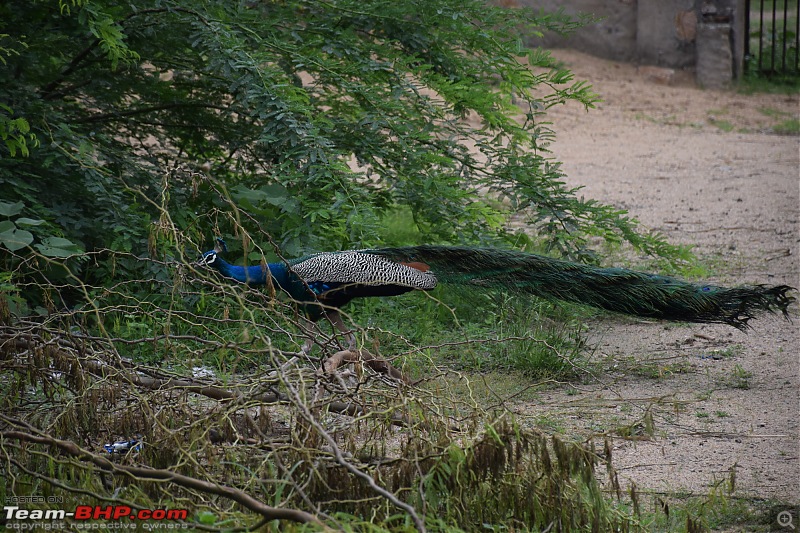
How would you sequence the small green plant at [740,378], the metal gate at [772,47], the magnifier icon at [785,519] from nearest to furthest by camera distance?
1. the magnifier icon at [785,519]
2. the small green plant at [740,378]
3. the metal gate at [772,47]

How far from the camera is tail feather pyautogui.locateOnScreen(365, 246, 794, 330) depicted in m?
4.08

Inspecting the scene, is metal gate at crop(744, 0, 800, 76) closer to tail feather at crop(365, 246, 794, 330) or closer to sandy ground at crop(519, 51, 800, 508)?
sandy ground at crop(519, 51, 800, 508)

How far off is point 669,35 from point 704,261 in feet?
23.6

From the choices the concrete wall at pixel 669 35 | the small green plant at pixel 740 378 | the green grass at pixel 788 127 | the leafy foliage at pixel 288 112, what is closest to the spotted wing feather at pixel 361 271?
the leafy foliage at pixel 288 112

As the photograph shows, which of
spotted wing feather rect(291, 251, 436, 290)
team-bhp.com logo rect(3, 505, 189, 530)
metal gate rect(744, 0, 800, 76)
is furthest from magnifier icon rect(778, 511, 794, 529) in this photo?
metal gate rect(744, 0, 800, 76)

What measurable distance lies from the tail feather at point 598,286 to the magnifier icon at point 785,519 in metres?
1.28

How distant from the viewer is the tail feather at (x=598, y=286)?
4.08m

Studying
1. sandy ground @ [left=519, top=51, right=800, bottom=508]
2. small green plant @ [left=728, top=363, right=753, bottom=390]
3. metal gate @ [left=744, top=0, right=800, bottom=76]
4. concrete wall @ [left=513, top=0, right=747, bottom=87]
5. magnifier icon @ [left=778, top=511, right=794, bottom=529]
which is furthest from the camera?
metal gate @ [left=744, top=0, right=800, bottom=76]

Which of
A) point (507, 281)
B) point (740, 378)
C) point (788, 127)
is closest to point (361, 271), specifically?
point (507, 281)

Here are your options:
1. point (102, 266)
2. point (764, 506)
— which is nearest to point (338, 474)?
point (764, 506)

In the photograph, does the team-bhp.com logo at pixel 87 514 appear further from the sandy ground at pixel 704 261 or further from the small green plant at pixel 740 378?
the small green plant at pixel 740 378

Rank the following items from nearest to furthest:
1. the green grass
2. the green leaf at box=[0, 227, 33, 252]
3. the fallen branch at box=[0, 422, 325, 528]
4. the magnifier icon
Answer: the fallen branch at box=[0, 422, 325, 528] → the magnifier icon → the green leaf at box=[0, 227, 33, 252] → the green grass

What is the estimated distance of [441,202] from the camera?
16.7ft

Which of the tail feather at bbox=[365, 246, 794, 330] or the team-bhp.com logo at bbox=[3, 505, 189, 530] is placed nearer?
the team-bhp.com logo at bbox=[3, 505, 189, 530]
